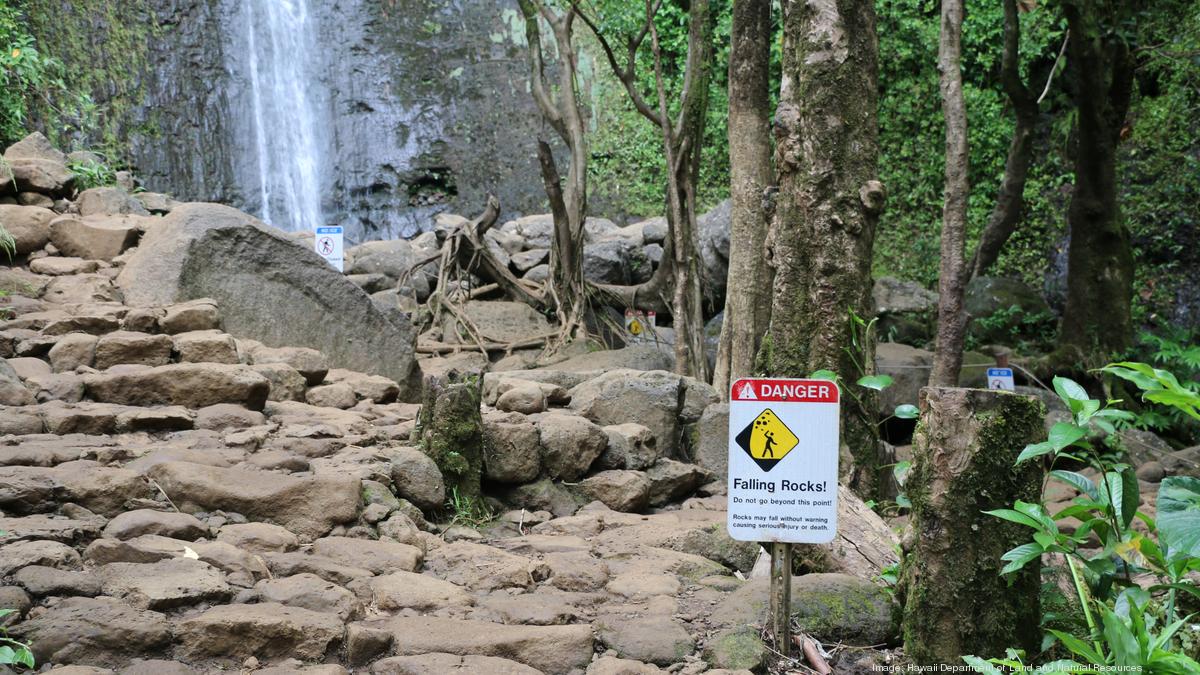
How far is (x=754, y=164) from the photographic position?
7.79 meters

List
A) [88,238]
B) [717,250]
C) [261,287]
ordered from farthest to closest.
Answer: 1. [717,250]
2. [88,238]
3. [261,287]

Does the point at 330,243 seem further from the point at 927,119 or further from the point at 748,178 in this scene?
the point at 927,119

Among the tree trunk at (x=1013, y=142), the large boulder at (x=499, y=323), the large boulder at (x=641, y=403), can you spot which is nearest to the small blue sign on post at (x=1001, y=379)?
the tree trunk at (x=1013, y=142)

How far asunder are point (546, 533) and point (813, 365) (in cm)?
155

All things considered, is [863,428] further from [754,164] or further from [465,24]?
[465,24]

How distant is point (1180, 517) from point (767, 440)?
3.99ft

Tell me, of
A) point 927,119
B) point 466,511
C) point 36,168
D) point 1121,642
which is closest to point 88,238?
point 36,168

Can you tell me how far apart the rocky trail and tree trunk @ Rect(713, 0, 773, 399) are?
2.25 ft

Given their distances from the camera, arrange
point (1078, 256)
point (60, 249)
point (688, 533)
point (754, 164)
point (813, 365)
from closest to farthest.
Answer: point (688, 533) < point (813, 365) < point (60, 249) < point (754, 164) < point (1078, 256)

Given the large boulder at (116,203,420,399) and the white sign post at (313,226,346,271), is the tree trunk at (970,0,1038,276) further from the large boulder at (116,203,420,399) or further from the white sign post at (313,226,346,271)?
the large boulder at (116,203,420,399)

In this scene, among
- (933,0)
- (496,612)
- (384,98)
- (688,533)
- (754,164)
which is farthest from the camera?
(384,98)

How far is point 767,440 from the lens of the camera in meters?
3.40

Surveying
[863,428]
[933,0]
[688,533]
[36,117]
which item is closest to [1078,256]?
[933,0]

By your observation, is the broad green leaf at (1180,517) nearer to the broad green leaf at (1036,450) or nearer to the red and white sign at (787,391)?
the broad green leaf at (1036,450)
